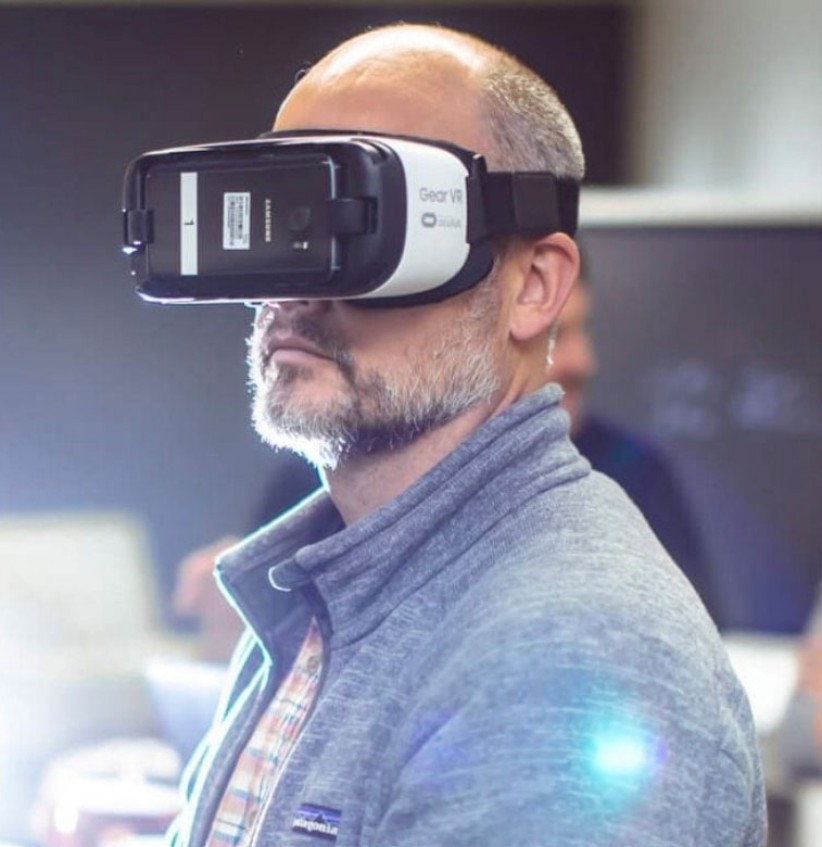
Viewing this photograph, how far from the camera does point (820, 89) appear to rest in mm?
2104

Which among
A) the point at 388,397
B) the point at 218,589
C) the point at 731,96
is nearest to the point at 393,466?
the point at 388,397

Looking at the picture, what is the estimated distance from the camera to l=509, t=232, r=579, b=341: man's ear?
108 centimetres

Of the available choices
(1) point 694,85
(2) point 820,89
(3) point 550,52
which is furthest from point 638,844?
(3) point 550,52

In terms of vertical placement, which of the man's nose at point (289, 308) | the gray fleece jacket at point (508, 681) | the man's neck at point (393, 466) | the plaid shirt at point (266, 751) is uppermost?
the man's nose at point (289, 308)

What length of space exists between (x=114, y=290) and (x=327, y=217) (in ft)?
5.36

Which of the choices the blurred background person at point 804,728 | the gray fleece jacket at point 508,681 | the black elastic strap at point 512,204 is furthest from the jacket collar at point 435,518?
the blurred background person at point 804,728

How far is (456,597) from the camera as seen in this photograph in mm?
927

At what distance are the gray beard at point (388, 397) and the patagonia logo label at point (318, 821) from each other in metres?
0.23

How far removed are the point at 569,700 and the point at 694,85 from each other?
5.86 ft

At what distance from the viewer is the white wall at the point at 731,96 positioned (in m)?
2.16

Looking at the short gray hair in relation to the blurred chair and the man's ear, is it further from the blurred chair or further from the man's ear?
the blurred chair

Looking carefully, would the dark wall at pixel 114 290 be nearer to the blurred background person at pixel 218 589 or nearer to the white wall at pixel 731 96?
the blurred background person at pixel 218 589

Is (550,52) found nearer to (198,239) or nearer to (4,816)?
(4,816)

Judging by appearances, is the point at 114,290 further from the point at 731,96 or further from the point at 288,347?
the point at 288,347
